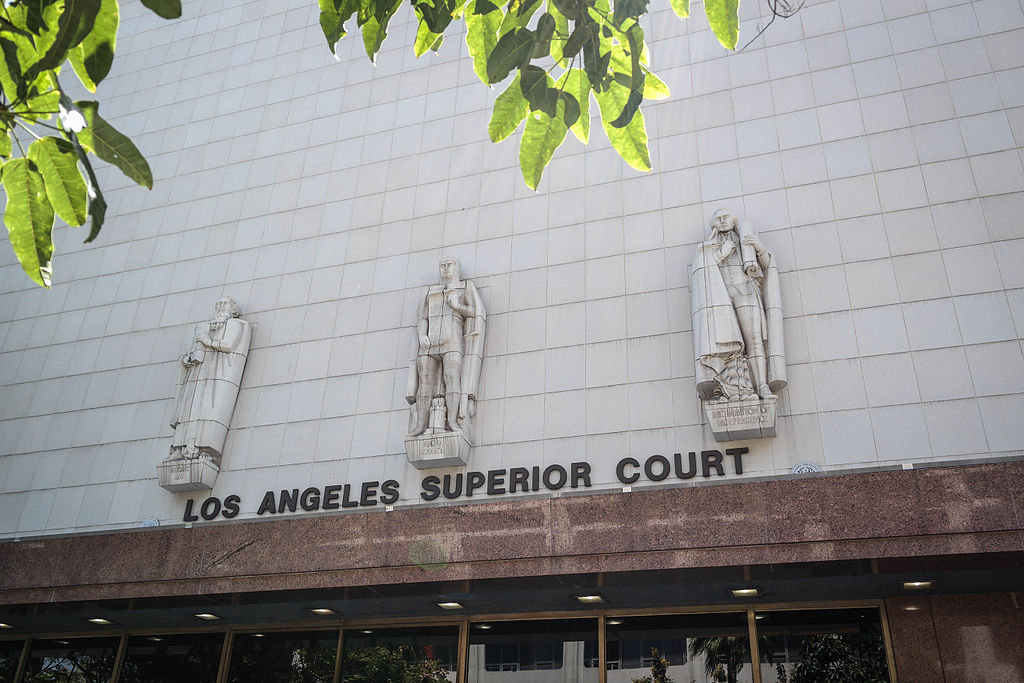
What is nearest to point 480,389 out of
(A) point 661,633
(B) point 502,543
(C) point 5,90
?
(B) point 502,543

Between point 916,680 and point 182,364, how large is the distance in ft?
35.4

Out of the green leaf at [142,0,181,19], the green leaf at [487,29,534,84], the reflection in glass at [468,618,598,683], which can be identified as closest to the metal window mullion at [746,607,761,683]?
the reflection in glass at [468,618,598,683]

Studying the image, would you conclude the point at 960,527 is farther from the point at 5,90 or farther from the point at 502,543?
the point at 5,90

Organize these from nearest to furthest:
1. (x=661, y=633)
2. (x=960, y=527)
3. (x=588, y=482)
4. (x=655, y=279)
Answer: (x=960, y=527) → (x=661, y=633) → (x=588, y=482) → (x=655, y=279)

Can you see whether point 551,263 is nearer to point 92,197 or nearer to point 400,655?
point 400,655

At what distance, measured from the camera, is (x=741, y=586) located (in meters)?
8.91

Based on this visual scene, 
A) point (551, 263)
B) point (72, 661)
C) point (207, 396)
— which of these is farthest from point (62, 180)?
point (72, 661)

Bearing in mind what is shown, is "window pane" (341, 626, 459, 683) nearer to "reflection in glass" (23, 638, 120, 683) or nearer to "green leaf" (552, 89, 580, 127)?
"reflection in glass" (23, 638, 120, 683)

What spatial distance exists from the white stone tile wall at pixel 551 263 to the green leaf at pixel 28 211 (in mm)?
8606

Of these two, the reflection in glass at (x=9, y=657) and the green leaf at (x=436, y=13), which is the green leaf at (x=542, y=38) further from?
the reflection in glass at (x=9, y=657)

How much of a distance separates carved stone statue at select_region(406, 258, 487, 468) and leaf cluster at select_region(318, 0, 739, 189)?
8.24m

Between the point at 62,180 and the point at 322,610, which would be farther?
the point at 322,610

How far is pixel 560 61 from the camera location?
10.8 feet

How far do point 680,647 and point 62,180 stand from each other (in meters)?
8.74
